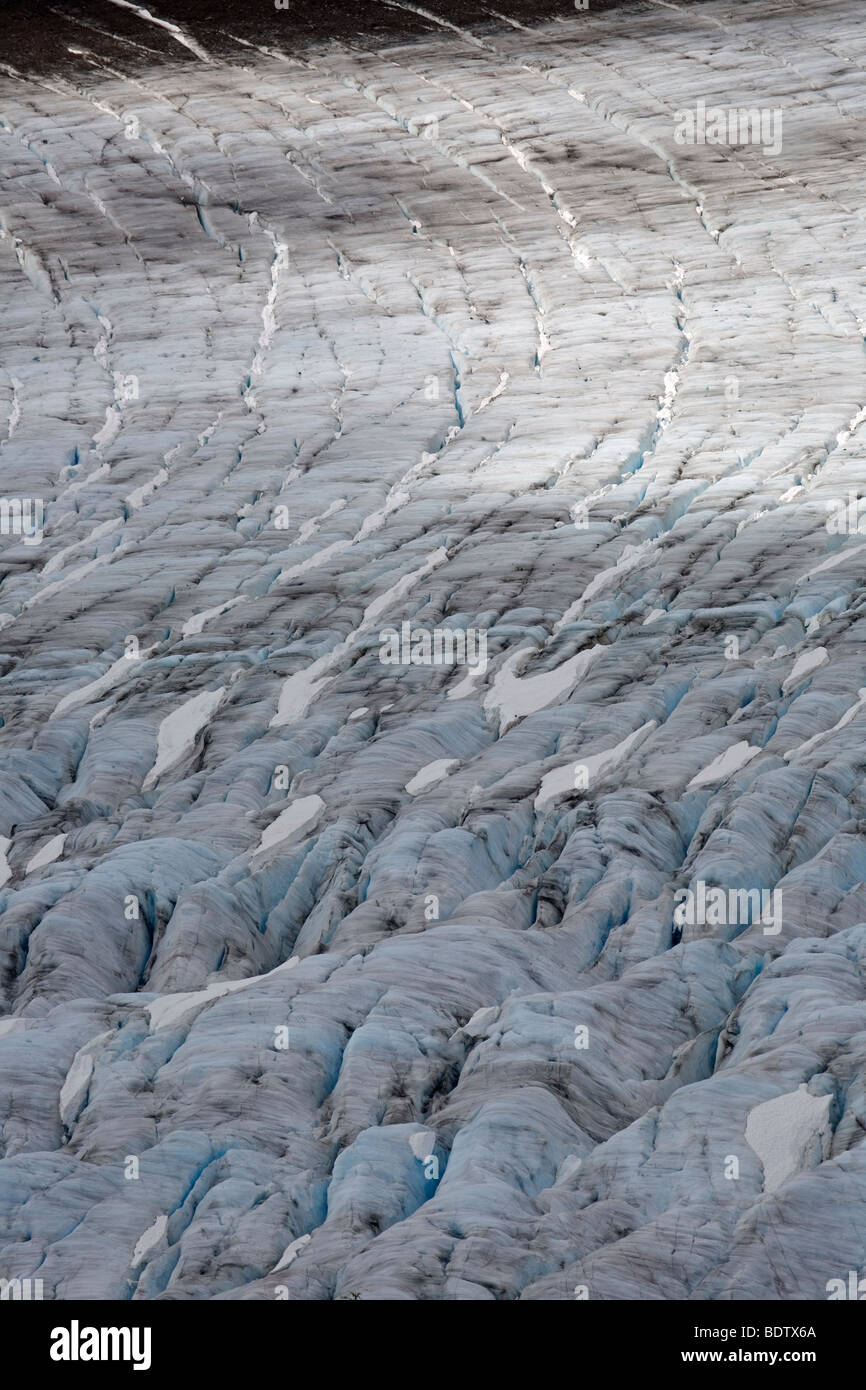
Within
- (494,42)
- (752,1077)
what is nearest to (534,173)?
(494,42)

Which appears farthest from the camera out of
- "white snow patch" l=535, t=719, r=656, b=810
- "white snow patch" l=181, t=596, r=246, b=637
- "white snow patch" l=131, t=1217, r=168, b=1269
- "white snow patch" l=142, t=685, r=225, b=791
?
"white snow patch" l=181, t=596, r=246, b=637

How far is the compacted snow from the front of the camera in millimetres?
4648

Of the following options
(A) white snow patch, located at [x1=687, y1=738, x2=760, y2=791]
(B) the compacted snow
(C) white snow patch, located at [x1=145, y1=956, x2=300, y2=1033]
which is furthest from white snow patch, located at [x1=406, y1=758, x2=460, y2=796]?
(C) white snow patch, located at [x1=145, y1=956, x2=300, y2=1033]

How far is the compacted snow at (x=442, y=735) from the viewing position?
15.3 feet

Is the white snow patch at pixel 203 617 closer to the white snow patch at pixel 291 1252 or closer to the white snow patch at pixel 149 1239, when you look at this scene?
the white snow patch at pixel 149 1239

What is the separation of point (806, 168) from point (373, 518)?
37.1 ft

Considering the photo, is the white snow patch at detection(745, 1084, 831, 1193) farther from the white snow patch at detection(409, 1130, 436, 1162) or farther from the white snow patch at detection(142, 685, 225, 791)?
the white snow patch at detection(142, 685, 225, 791)

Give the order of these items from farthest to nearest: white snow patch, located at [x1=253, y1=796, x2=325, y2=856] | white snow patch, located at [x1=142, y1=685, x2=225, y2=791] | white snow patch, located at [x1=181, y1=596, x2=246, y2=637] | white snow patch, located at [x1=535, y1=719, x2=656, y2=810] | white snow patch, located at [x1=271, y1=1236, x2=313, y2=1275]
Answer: white snow patch, located at [x1=181, y1=596, x2=246, y2=637]
white snow patch, located at [x1=142, y1=685, x2=225, y2=791]
white snow patch, located at [x1=535, y1=719, x2=656, y2=810]
white snow patch, located at [x1=253, y1=796, x2=325, y2=856]
white snow patch, located at [x1=271, y1=1236, x2=313, y2=1275]

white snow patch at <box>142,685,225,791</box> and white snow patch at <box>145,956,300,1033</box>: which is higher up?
white snow patch at <box>142,685,225,791</box>

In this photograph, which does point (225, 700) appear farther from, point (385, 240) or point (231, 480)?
point (385, 240)

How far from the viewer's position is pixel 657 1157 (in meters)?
4.65

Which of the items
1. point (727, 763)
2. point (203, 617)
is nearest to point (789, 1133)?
point (727, 763)

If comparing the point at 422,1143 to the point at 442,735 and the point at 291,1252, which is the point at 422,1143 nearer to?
the point at 291,1252

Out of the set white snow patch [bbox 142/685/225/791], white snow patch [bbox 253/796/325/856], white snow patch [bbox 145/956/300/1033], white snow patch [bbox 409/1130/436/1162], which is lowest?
white snow patch [bbox 409/1130/436/1162]
